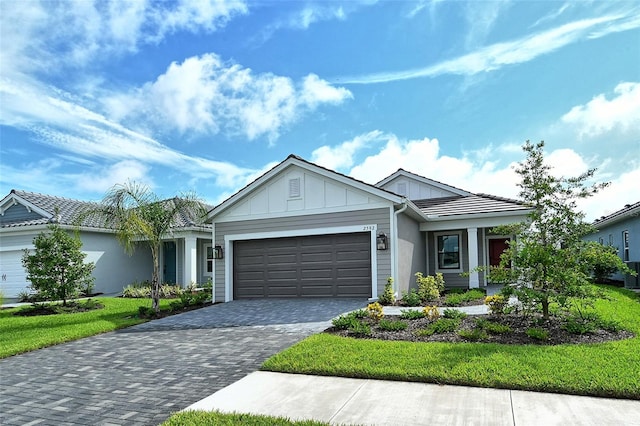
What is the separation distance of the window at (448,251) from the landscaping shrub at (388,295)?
5.68 m

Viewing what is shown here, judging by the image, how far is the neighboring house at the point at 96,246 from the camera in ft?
62.2

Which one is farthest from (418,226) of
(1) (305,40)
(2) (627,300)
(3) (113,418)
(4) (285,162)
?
(3) (113,418)

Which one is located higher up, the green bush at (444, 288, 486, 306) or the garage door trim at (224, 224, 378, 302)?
the garage door trim at (224, 224, 378, 302)

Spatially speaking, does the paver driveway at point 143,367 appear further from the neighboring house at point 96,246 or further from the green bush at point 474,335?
the neighboring house at point 96,246

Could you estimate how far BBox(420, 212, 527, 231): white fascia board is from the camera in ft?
49.4

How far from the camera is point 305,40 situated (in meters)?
11.9

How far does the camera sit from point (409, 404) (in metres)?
4.65

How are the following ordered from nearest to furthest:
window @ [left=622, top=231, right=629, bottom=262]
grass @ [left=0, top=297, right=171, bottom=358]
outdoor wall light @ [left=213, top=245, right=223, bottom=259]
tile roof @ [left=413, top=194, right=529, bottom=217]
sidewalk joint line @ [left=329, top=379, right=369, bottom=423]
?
sidewalk joint line @ [left=329, top=379, right=369, bottom=423]
grass @ [left=0, top=297, right=171, bottom=358]
outdoor wall light @ [left=213, top=245, right=223, bottom=259]
tile roof @ [left=413, top=194, right=529, bottom=217]
window @ [left=622, top=231, right=629, bottom=262]

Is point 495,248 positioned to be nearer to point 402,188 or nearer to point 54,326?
point 402,188

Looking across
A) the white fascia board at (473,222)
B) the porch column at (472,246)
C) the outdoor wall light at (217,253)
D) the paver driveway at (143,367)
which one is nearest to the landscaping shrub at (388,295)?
the paver driveway at (143,367)

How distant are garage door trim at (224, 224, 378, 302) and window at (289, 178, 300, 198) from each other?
1159 millimetres

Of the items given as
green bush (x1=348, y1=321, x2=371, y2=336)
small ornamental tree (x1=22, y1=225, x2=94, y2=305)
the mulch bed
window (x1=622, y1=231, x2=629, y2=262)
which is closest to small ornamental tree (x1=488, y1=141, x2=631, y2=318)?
the mulch bed

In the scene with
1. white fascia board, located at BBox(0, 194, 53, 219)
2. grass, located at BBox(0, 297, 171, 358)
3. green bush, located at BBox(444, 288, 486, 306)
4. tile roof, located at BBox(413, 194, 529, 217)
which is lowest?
grass, located at BBox(0, 297, 171, 358)

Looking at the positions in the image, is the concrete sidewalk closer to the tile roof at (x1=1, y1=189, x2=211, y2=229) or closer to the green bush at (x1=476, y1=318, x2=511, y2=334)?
the green bush at (x1=476, y1=318, x2=511, y2=334)
